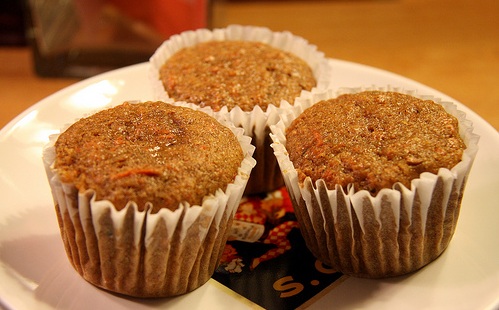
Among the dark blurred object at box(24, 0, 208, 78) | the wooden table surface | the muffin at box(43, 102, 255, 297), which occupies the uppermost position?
the muffin at box(43, 102, 255, 297)

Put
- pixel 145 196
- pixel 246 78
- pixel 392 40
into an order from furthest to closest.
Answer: pixel 392 40 < pixel 246 78 < pixel 145 196

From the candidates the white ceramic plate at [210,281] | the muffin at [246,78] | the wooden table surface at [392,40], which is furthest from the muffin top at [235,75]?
the wooden table surface at [392,40]

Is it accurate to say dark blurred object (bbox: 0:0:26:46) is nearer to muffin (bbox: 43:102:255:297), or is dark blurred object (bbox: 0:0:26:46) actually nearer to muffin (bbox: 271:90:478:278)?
muffin (bbox: 43:102:255:297)

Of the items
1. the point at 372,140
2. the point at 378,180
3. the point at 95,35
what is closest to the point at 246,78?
the point at 372,140

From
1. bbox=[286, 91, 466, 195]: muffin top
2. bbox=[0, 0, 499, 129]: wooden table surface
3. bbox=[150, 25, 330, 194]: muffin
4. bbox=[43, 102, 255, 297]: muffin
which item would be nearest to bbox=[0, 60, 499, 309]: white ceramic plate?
bbox=[43, 102, 255, 297]: muffin

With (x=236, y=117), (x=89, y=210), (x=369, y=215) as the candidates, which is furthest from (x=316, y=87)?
(x=89, y=210)

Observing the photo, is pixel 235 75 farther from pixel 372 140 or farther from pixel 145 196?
pixel 145 196

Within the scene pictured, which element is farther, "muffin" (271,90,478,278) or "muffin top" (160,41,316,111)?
"muffin top" (160,41,316,111)

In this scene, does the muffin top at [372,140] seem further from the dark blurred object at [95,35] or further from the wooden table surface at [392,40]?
the dark blurred object at [95,35]
